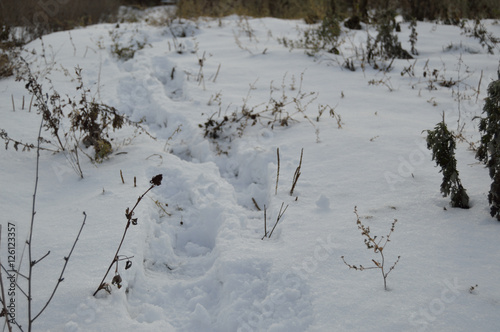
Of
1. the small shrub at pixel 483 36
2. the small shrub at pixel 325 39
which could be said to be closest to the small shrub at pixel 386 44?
the small shrub at pixel 325 39

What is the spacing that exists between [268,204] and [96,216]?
1.13 metres

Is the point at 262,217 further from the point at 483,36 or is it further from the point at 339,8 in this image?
the point at 339,8

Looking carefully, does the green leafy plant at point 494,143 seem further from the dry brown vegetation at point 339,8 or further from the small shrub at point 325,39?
the dry brown vegetation at point 339,8

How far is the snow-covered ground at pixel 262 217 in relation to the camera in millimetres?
1786

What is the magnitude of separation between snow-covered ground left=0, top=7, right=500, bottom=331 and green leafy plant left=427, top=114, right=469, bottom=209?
84mm

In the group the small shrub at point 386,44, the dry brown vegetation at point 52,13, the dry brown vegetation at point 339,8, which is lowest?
the small shrub at point 386,44

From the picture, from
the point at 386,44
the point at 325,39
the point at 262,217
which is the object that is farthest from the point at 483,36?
the point at 262,217

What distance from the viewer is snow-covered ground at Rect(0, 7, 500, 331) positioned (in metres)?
1.79

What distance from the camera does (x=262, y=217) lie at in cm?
272

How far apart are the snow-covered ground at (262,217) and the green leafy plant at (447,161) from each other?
0.27 ft

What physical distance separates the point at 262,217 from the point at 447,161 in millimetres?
1187

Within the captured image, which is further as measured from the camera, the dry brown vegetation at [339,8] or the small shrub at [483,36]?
the dry brown vegetation at [339,8]

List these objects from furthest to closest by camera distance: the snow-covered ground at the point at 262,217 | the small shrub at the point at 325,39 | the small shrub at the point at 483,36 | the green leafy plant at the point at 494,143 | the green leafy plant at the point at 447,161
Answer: the small shrub at the point at 325,39
the small shrub at the point at 483,36
the green leafy plant at the point at 447,161
the green leafy plant at the point at 494,143
the snow-covered ground at the point at 262,217

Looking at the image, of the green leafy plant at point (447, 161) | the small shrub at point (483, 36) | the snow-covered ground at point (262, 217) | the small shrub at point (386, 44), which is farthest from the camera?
the small shrub at point (483, 36)
